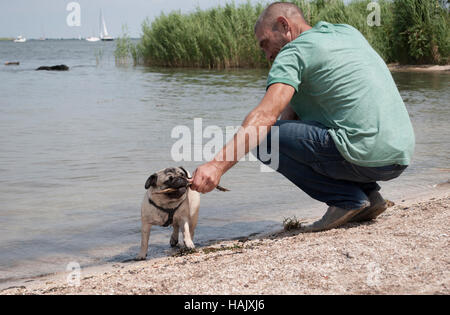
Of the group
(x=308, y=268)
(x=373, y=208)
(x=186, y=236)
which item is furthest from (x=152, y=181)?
(x=373, y=208)

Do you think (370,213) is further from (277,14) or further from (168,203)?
(277,14)

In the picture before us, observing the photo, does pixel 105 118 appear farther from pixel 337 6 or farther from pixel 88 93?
pixel 337 6

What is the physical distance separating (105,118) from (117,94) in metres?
5.11

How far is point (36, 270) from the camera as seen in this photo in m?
4.26

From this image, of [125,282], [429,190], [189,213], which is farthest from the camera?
[429,190]

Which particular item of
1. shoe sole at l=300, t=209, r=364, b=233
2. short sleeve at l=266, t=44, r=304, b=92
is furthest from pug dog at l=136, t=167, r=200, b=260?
short sleeve at l=266, t=44, r=304, b=92

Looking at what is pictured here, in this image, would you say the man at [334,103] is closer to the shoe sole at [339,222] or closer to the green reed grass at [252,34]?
the shoe sole at [339,222]

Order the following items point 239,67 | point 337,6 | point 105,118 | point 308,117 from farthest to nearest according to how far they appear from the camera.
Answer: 1. point 239,67
2. point 337,6
3. point 105,118
4. point 308,117

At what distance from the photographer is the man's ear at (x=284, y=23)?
3.87m

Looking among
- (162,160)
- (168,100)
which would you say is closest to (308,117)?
(162,160)

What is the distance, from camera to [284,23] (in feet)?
12.7

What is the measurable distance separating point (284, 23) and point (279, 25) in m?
0.04

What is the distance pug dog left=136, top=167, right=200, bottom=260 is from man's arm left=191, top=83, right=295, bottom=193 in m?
0.77

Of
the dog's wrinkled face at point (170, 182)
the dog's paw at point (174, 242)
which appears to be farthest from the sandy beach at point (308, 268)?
the dog's paw at point (174, 242)
